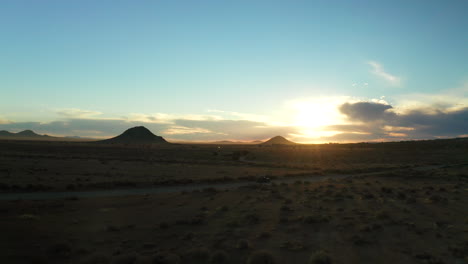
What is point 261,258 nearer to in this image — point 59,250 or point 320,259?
point 320,259

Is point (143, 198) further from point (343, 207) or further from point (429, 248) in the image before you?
point (429, 248)

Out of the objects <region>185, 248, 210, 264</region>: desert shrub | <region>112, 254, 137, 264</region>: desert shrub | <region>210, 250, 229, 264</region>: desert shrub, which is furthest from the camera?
<region>185, 248, 210, 264</region>: desert shrub

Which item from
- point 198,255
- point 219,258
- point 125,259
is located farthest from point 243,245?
point 125,259

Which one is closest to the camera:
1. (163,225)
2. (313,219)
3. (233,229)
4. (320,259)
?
(320,259)

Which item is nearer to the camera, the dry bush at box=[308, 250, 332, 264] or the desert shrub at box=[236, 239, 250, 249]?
the dry bush at box=[308, 250, 332, 264]

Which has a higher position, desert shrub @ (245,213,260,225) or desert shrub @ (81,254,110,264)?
desert shrub @ (81,254,110,264)

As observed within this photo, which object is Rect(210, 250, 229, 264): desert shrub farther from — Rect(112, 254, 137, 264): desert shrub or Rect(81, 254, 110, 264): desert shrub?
Rect(81, 254, 110, 264): desert shrub

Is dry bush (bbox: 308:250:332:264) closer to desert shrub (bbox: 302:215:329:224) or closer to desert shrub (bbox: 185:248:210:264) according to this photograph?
desert shrub (bbox: 185:248:210:264)

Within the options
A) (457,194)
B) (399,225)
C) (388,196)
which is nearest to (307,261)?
(399,225)

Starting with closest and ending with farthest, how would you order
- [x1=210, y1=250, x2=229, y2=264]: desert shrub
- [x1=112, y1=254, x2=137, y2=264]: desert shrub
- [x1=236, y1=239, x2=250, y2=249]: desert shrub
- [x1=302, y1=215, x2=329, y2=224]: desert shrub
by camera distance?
[x1=112, y1=254, x2=137, y2=264]: desert shrub → [x1=210, y1=250, x2=229, y2=264]: desert shrub → [x1=236, y1=239, x2=250, y2=249]: desert shrub → [x1=302, y1=215, x2=329, y2=224]: desert shrub

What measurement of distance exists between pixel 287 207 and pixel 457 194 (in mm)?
15043

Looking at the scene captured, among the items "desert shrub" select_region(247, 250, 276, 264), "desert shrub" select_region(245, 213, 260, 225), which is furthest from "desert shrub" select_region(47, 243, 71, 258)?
"desert shrub" select_region(245, 213, 260, 225)

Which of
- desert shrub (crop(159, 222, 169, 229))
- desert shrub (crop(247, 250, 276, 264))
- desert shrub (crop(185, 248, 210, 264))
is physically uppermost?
desert shrub (crop(247, 250, 276, 264))

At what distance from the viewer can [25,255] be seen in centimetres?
894
